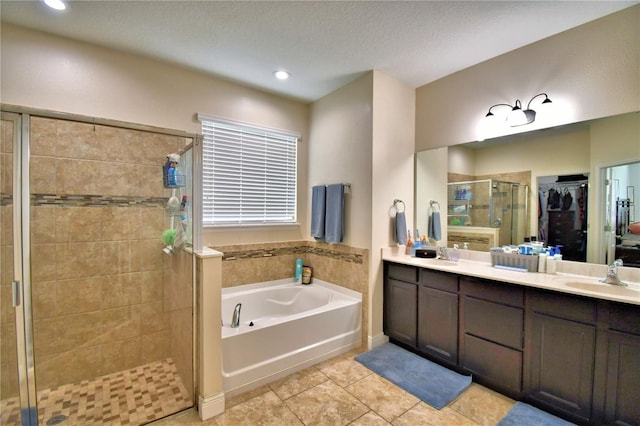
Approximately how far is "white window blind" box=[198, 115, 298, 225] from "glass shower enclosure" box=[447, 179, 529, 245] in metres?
1.82

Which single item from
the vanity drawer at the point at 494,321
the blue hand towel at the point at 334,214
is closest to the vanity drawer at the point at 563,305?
the vanity drawer at the point at 494,321

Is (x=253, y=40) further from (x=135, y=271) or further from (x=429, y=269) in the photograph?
(x=429, y=269)

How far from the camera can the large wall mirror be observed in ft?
6.68

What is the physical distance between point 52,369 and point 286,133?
2.96 meters

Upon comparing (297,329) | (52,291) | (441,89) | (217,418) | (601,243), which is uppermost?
(441,89)

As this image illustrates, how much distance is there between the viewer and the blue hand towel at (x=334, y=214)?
3.07 m

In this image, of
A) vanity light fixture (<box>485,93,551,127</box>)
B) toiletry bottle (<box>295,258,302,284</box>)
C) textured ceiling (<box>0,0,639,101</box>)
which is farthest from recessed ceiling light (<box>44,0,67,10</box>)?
vanity light fixture (<box>485,93,551,127</box>)

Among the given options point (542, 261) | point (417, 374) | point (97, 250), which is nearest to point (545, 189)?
point (542, 261)

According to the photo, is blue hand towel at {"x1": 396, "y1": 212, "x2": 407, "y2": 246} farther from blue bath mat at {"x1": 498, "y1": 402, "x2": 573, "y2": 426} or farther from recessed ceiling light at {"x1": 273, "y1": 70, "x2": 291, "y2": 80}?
recessed ceiling light at {"x1": 273, "y1": 70, "x2": 291, "y2": 80}

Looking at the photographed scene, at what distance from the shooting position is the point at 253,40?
7.59 feet

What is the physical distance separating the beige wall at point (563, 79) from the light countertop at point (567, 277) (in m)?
1.12

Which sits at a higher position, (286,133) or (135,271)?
(286,133)

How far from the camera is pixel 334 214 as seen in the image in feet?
10.2

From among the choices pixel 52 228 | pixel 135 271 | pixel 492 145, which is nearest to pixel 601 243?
pixel 492 145
